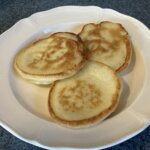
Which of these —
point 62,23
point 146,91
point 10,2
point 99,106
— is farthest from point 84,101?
point 10,2

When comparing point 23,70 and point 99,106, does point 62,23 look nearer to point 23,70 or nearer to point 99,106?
point 23,70

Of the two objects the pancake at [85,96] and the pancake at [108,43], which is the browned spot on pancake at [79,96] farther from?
the pancake at [108,43]

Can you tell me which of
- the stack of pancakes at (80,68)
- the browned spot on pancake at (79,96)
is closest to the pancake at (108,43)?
the stack of pancakes at (80,68)

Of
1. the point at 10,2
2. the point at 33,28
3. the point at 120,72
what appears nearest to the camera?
the point at 120,72

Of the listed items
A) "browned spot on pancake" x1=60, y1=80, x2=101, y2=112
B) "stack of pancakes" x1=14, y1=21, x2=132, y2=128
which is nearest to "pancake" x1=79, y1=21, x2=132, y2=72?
"stack of pancakes" x1=14, y1=21, x2=132, y2=128

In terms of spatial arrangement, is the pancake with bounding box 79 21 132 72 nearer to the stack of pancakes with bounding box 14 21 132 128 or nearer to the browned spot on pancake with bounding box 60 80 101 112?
the stack of pancakes with bounding box 14 21 132 128

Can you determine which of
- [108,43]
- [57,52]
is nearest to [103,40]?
[108,43]
